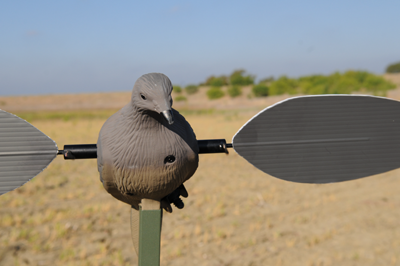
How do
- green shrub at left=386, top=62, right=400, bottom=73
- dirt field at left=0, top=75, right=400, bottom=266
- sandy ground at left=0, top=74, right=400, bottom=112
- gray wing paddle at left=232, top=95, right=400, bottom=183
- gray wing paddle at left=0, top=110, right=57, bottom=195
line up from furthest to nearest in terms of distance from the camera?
green shrub at left=386, top=62, right=400, bottom=73 → sandy ground at left=0, top=74, right=400, bottom=112 → dirt field at left=0, top=75, right=400, bottom=266 → gray wing paddle at left=232, top=95, right=400, bottom=183 → gray wing paddle at left=0, top=110, right=57, bottom=195

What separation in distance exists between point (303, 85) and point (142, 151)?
95.4 feet

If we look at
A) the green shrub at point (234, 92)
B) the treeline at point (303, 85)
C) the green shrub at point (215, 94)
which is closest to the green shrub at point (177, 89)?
the treeline at point (303, 85)

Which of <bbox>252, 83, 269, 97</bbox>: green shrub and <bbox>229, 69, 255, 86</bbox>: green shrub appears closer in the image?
<bbox>252, 83, 269, 97</bbox>: green shrub

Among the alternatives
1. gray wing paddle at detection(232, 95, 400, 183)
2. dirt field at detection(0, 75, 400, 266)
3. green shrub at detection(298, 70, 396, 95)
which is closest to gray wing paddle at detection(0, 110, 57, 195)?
gray wing paddle at detection(232, 95, 400, 183)

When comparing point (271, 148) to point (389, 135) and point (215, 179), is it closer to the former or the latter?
point (389, 135)

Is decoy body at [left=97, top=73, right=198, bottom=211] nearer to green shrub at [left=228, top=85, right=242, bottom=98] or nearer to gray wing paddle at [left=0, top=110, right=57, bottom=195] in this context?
gray wing paddle at [left=0, top=110, right=57, bottom=195]

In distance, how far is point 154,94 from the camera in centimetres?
120

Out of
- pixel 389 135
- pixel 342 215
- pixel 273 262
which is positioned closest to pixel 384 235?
pixel 342 215

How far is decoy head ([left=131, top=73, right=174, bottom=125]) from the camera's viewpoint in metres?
1.18

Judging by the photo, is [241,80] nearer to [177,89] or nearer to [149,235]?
[177,89]

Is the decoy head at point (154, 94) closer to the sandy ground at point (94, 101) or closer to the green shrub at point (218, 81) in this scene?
the sandy ground at point (94, 101)

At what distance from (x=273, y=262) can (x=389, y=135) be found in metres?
2.42

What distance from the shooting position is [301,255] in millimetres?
3664

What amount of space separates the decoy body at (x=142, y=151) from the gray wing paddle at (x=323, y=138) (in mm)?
361
